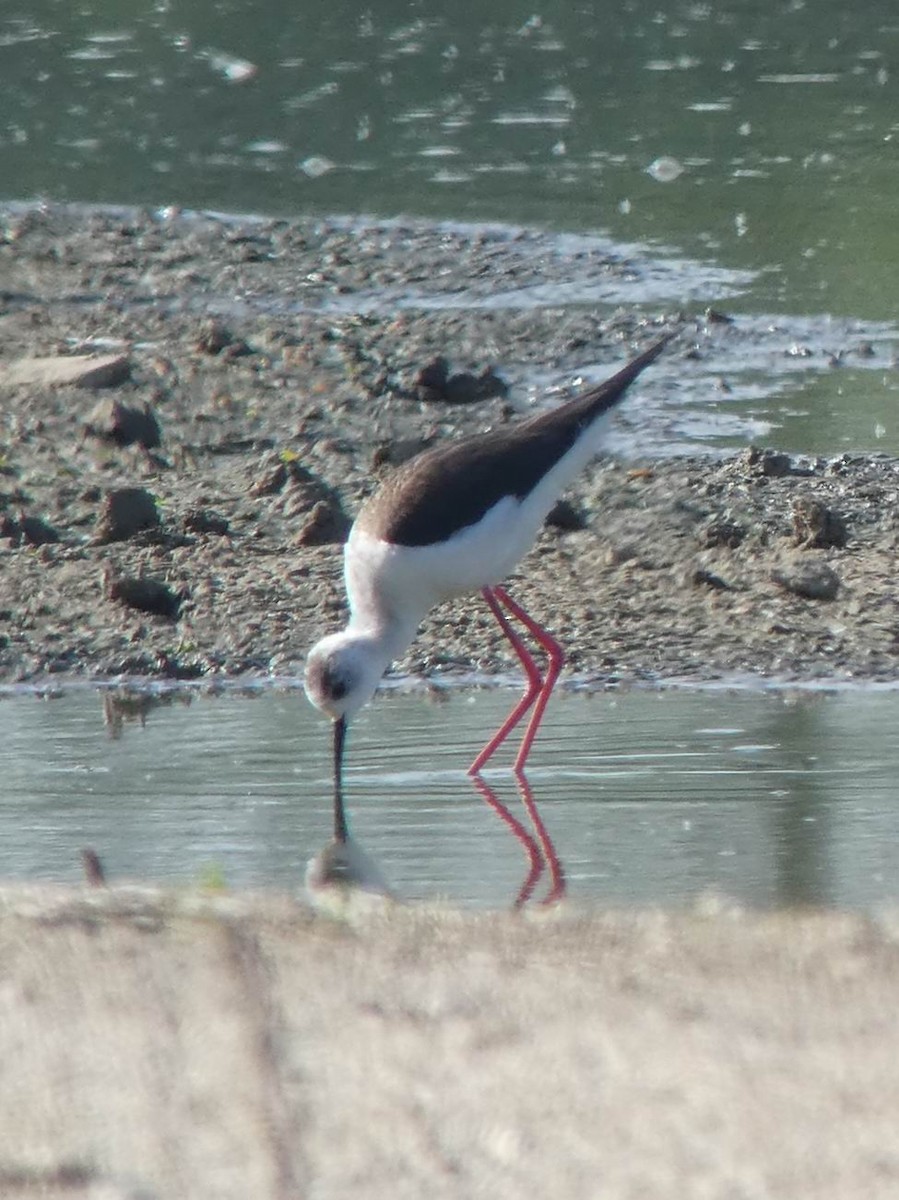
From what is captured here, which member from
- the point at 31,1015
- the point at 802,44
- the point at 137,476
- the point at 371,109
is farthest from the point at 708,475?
the point at 802,44

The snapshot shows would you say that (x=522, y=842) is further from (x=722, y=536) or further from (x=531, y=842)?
(x=722, y=536)

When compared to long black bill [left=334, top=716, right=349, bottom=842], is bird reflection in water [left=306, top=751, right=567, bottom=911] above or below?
above

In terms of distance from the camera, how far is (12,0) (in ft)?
72.4

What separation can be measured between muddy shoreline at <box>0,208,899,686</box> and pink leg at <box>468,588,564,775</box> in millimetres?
126

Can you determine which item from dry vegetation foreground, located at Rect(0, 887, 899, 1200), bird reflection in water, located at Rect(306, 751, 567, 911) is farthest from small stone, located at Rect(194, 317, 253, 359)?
dry vegetation foreground, located at Rect(0, 887, 899, 1200)

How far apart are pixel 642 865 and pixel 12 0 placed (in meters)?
18.6

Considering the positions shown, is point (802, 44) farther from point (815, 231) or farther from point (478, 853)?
point (478, 853)

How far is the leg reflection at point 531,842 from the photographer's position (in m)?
4.87

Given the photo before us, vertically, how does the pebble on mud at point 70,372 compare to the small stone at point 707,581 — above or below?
below

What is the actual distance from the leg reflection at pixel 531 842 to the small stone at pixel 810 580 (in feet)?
4.81

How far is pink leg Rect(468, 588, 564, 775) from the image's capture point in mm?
5906

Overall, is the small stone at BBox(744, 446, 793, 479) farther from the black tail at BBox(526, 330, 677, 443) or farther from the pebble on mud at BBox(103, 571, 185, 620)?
the pebble on mud at BBox(103, 571, 185, 620)

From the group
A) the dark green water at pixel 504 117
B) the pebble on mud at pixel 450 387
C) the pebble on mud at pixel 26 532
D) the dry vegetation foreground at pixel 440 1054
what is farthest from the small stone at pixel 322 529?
the dark green water at pixel 504 117

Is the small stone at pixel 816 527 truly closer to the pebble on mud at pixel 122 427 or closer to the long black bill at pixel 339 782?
the long black bill at pixel 339 782
